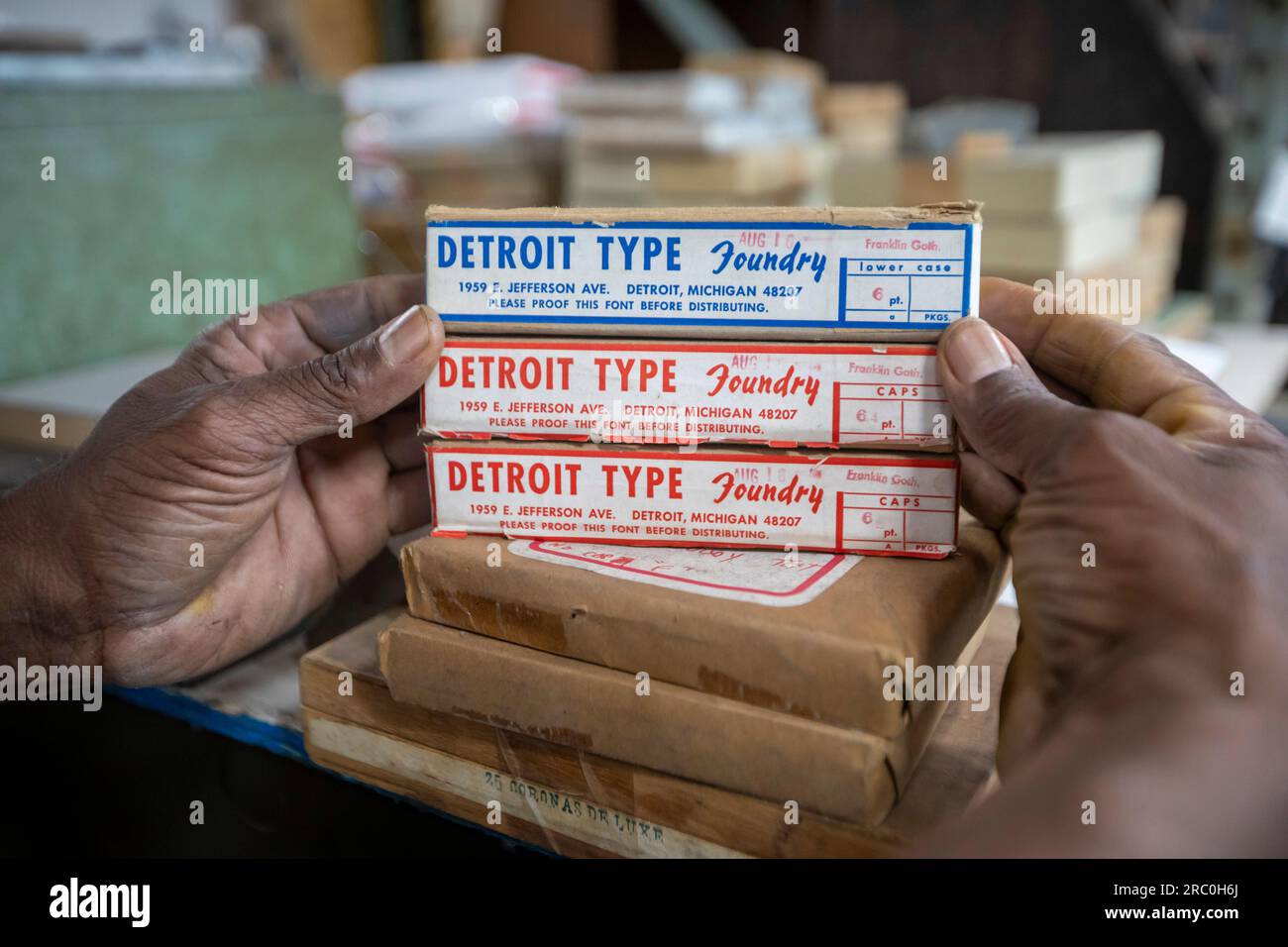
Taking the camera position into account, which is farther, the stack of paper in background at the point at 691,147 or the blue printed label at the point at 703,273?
the stack of paper in background at the point at 691,147

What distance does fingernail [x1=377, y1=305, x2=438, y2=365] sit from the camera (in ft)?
2.81

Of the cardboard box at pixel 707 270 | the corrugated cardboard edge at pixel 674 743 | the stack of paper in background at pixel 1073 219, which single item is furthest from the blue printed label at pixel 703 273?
the stack of paper in background at pixel 1073 219

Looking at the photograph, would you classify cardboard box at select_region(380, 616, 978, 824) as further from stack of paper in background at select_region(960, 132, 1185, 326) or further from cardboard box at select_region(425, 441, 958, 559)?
stack of paper in background at select_region(960, 132, 1185, 326)

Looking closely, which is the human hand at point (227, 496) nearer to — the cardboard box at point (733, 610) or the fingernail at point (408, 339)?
the fingernail at point (408, 339)

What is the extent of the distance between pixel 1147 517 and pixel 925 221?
0.28 meters

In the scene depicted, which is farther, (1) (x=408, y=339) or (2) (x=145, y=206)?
(2) (x=145, y=206)

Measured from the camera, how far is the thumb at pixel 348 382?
86 centimetres

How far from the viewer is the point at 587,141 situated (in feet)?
9.06

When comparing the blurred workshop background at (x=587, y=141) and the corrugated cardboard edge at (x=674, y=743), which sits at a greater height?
the blurred workshop background at (x=587, y=141)

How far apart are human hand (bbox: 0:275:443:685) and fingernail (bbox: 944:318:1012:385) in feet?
1.40

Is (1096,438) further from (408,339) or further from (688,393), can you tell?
(408,339)

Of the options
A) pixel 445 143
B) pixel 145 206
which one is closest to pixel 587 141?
pixel 445 143

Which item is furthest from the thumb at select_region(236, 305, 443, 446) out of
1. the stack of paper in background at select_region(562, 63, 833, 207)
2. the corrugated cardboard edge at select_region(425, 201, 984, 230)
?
the stack of paper in background at select_region(562, 63, 833, 207)

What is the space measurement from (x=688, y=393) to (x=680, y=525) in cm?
12
